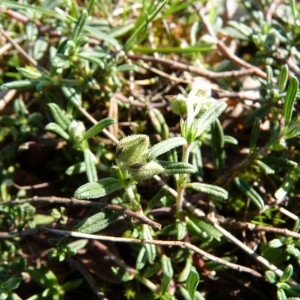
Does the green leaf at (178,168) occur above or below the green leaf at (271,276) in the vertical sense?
above

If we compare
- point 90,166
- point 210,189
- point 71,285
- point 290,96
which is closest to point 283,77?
point 290,96

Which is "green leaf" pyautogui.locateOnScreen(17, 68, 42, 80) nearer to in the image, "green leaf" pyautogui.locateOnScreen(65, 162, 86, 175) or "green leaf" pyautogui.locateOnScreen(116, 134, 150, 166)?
"green leaf" pyautogui.locateOnScreen(65, 162, 86, 175)

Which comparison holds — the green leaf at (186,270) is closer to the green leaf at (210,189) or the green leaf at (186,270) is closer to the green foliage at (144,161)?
the green foliage at (144,161)

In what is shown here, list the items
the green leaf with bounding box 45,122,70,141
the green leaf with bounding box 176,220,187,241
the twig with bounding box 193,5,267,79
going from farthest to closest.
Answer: the twig with bounding box 193,5,267,79 → the green leaf with bounding box 45,122,70,141 → the green leaf with bounding box 176,220,187,241

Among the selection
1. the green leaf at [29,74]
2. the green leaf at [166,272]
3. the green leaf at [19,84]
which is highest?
the green leaf at [29,74]

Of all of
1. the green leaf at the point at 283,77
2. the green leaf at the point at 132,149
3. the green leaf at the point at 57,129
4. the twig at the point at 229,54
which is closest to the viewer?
the green leaf at the point at 132,149

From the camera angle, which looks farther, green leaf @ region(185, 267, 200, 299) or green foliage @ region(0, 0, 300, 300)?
green foliage @ region(0, 0, 300, 300)

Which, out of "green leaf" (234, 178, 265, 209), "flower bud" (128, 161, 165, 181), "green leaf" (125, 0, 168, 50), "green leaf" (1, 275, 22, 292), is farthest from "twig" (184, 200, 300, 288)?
"green leaf" (125, 0, 168, 50)

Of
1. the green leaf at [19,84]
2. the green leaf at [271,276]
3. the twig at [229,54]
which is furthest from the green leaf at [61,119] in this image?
the green leaf at [271,276]
